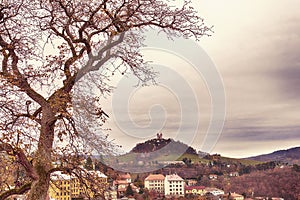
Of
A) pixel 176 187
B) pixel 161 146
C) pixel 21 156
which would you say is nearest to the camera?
pixel 21 156

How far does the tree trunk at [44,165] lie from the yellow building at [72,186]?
0.19m

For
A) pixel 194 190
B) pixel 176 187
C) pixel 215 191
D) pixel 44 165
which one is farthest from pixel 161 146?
pixel 215 191

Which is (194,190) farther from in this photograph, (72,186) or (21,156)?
(21,156)

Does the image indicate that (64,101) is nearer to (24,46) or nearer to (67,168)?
(67,168)

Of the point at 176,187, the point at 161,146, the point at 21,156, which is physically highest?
the point at 161,146

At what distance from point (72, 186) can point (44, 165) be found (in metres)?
0.61

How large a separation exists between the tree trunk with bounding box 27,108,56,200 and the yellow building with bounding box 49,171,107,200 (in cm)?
19

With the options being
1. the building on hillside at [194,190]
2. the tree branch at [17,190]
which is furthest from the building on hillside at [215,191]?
the tree branch at [17,190]

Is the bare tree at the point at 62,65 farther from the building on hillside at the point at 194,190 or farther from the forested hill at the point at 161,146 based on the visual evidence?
the building on hillside at the point at 194,190

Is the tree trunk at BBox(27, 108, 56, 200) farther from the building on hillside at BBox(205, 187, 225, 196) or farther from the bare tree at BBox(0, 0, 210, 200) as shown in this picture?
the building on hillside at BBox(205, 187, 225, 196)

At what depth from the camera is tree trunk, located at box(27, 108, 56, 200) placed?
20.8 feet

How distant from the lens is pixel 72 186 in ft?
21.9

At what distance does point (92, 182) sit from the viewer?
632 centimetres

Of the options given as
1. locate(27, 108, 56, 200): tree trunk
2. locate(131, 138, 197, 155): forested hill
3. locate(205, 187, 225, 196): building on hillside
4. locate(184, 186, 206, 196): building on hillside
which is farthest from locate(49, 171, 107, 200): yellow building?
locate(205, 187, 225, 196): building on hillside
